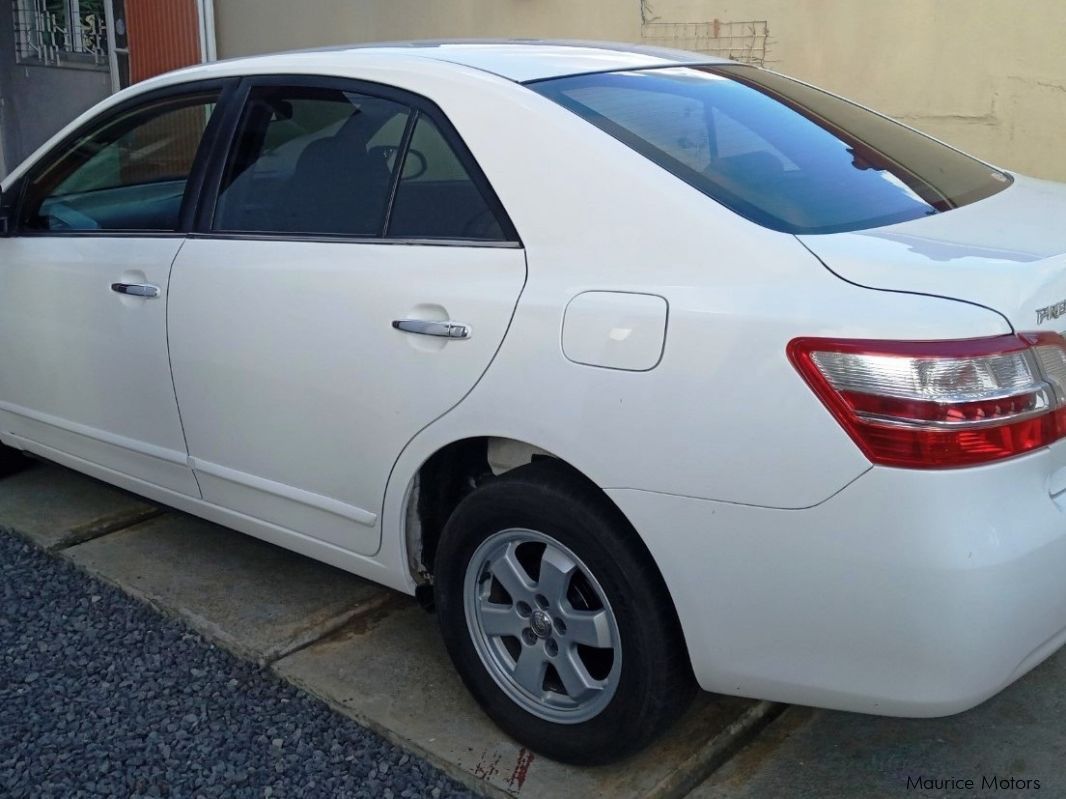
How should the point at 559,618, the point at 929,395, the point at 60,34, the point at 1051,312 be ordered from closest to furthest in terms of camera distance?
the point at 929,395 < the point at 1051,312 < the point at 559,618 < the point at 60,34

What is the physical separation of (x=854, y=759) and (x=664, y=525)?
3.06ft

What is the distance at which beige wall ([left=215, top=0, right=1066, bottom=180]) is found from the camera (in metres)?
6.26

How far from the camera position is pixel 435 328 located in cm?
283

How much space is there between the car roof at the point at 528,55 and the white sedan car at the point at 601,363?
21mm

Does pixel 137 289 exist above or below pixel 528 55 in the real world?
below

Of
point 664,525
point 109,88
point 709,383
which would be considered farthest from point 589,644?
point 109,88

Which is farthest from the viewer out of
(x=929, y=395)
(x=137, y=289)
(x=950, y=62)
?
(x=950, y=62)

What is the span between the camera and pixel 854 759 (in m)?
2.90

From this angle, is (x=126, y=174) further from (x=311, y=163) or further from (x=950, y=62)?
(x=950, y=62)

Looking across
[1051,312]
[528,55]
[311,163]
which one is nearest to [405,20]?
[311,163]

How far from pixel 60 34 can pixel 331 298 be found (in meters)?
9.45

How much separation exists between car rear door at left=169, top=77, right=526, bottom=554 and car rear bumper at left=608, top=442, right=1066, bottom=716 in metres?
0.70

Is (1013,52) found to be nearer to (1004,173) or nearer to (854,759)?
(1004,173)

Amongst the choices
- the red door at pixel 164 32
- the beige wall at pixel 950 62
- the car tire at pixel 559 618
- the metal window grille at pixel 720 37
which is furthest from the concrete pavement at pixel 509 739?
the red door at pixel 164 32
